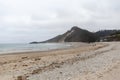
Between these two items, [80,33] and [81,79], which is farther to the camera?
[80,33]

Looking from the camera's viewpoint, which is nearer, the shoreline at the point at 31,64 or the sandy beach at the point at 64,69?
the sandy beach at the point at 64,69

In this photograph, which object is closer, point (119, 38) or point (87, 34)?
point (119, 38)

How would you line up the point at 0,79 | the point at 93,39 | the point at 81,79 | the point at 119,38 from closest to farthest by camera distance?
1. the point at 81,79
2. the point at 0,79
3. the point at 119,38
4. the point at 93,39

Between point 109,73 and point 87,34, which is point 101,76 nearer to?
point 109,73

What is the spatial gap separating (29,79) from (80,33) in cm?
18590

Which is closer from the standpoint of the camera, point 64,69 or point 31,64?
point 64,69

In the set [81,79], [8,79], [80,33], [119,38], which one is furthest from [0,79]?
[80,33]

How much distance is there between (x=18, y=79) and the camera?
1287 cm

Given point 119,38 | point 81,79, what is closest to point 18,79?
point 81,79

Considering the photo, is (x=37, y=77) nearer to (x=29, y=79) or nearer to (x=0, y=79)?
(x=29, y=79)

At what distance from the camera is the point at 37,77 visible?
13.5 metres

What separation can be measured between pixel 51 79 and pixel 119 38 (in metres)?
132

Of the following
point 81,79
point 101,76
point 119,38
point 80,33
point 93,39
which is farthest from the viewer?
point 80,33

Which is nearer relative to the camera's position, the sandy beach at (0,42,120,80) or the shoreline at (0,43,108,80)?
the sandy beach at (0,42,120,80)
